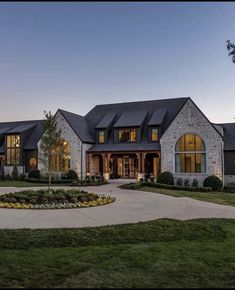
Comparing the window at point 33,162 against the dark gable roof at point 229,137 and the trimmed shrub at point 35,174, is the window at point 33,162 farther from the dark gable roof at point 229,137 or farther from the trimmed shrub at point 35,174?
the dark gable roof at point 229,137

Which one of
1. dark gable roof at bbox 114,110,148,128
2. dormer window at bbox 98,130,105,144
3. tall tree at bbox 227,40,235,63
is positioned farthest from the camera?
dormer window at bbox 98,130,105,144

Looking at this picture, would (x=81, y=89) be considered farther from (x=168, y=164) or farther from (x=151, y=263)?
(x=151, y=263)

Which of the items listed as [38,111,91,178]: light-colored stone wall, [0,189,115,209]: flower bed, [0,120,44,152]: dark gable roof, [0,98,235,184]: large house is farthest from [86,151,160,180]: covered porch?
[0,189,115,209]: flower bed

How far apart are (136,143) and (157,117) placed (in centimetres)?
351

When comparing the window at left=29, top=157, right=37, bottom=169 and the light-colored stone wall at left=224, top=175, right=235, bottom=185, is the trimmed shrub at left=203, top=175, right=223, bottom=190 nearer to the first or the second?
the light-colored stone wall at left=224, top=175, right=235, bottom=185

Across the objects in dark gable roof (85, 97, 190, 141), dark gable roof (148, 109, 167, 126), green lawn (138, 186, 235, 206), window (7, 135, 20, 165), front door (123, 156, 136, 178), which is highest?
dark gable roof (85, 97, 190, 141)

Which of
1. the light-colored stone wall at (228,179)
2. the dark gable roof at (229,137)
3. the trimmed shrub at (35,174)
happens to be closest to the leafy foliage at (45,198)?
the light-colored stone wall at (228,179)

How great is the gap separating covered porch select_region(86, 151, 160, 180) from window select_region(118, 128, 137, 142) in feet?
5.13

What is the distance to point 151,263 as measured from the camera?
18.7 ft

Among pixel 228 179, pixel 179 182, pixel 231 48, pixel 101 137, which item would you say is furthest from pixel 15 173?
pixel 231 48

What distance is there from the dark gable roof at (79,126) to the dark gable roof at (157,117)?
6952mm

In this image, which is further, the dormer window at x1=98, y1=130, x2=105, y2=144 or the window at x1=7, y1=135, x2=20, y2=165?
the window at x1=7, y1=135, x2=20, y2=165

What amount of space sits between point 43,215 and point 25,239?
3582 millimetres

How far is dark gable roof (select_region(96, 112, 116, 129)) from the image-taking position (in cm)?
3019
